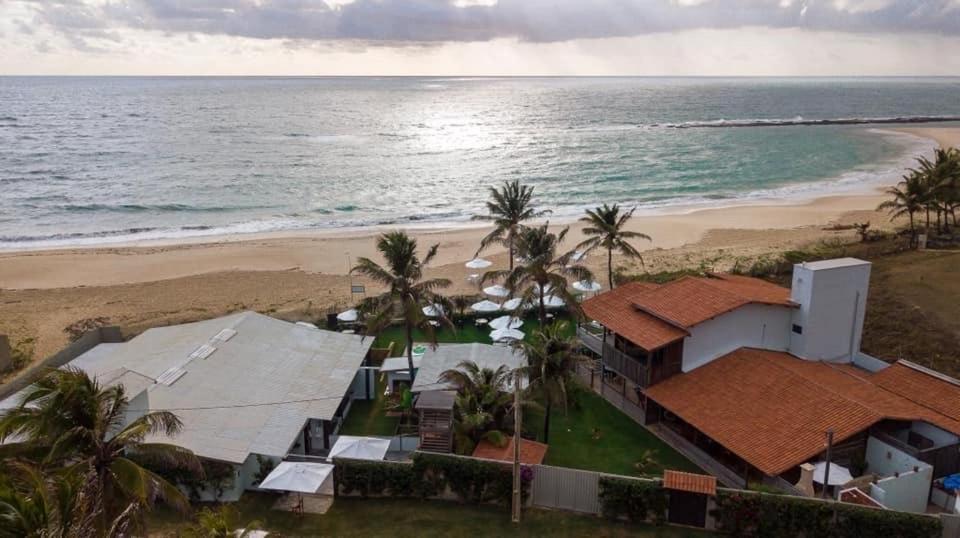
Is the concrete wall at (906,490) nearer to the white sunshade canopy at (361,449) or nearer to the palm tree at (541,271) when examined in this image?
the palm tree at (541,271)

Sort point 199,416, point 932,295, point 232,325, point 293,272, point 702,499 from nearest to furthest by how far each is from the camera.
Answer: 1. point 702,499
2. point 199,416
3. point 232,325
4. point 932,295
5. point 293,272

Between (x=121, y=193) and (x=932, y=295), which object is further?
(x=121, y=193)

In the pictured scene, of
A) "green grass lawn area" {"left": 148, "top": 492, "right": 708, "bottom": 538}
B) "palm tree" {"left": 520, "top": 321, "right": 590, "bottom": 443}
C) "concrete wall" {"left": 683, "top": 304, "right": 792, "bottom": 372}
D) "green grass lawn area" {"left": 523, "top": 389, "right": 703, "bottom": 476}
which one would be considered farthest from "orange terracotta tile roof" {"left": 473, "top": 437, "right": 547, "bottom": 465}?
"concrete wall" {"left": 683, "top": 304, "right": 792, "bottom": 372}

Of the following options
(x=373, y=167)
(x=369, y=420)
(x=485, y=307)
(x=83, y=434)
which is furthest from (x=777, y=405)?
(x=373, y=167)

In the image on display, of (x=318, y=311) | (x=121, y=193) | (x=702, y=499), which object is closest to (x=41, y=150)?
(x=121, y=193)

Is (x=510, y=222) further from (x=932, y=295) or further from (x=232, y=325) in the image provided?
(x=932, y=295)

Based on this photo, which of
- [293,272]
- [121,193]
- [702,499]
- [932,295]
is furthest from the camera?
[121,193]

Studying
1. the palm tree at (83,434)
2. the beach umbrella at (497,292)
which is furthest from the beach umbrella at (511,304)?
the palm tree at (83,434)
